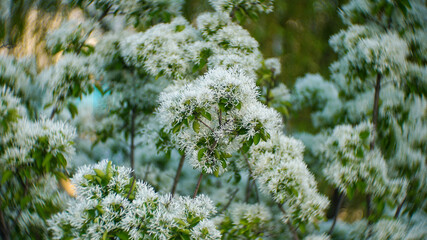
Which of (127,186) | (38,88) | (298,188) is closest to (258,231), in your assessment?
(298,188)

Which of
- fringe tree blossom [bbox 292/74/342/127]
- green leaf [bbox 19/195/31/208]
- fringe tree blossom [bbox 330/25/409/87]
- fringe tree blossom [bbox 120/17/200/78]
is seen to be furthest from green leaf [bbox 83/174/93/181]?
fringe tree blossom [bbox 292/74/342/127]

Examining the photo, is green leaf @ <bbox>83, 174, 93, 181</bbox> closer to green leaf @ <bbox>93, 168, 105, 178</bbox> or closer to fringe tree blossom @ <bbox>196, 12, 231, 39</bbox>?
green leaf @ <bbox>93, 168, 105, 178</bbox>

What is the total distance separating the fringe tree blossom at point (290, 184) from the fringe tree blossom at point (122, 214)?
0.42 meters

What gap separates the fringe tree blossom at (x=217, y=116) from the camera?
4.40ft

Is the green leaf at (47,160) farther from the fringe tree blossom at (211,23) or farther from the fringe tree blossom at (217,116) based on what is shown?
the fringe tree blossom at (211,23)

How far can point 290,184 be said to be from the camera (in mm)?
1593

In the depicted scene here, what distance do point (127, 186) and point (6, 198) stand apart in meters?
0.83

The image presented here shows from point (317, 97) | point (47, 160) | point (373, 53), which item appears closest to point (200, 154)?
point (47, 160)

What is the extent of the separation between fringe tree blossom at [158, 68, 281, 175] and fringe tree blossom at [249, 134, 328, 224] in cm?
28

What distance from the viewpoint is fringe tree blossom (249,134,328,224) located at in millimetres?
1593

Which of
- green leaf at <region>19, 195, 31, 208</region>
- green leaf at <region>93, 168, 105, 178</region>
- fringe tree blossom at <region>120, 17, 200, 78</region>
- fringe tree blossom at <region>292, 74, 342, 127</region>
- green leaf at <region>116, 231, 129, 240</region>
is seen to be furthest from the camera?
fringe tree blossom at <region>292, 74, 342, 127</region>

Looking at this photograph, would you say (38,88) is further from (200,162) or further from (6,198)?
(200,162)

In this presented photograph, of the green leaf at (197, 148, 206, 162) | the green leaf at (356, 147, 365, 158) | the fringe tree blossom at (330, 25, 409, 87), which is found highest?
the fringe tree blossom at (330, 25, 409, 87)

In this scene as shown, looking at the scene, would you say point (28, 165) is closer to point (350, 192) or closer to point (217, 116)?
point (217, 116)
